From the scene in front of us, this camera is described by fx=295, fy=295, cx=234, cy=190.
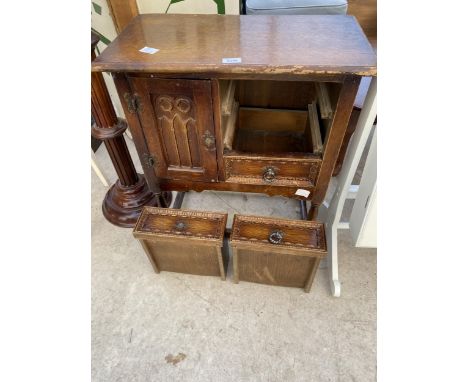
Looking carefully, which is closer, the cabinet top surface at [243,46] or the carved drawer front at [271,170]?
the cabinet top surface at [243,46]

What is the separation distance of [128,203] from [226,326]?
2.63ft

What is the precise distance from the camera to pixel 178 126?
1005mm

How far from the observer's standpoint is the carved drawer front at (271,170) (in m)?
1.05

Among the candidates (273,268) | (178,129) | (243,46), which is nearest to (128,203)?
(178,129)

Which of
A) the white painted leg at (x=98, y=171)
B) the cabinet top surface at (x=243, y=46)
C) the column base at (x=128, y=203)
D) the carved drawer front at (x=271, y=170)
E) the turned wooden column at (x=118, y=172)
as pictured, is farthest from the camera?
the white painted leg at (x=98, y=171)

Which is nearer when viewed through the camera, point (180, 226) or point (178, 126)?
point (178, 126)

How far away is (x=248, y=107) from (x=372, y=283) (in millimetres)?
995

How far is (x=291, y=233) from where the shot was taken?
1.09 meters

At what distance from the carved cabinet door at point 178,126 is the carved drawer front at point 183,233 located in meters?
0.15

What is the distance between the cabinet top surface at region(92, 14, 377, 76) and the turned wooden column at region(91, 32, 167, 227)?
370 millimetres

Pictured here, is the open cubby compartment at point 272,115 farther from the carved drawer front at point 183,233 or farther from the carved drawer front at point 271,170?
the carved drawer front at point 183,233

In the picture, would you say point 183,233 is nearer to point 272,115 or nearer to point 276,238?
point 276,238

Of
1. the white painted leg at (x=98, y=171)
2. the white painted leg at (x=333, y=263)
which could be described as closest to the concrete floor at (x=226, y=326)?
the white painted leg at (x=333, y=263)

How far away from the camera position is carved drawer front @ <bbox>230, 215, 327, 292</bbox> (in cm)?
105
